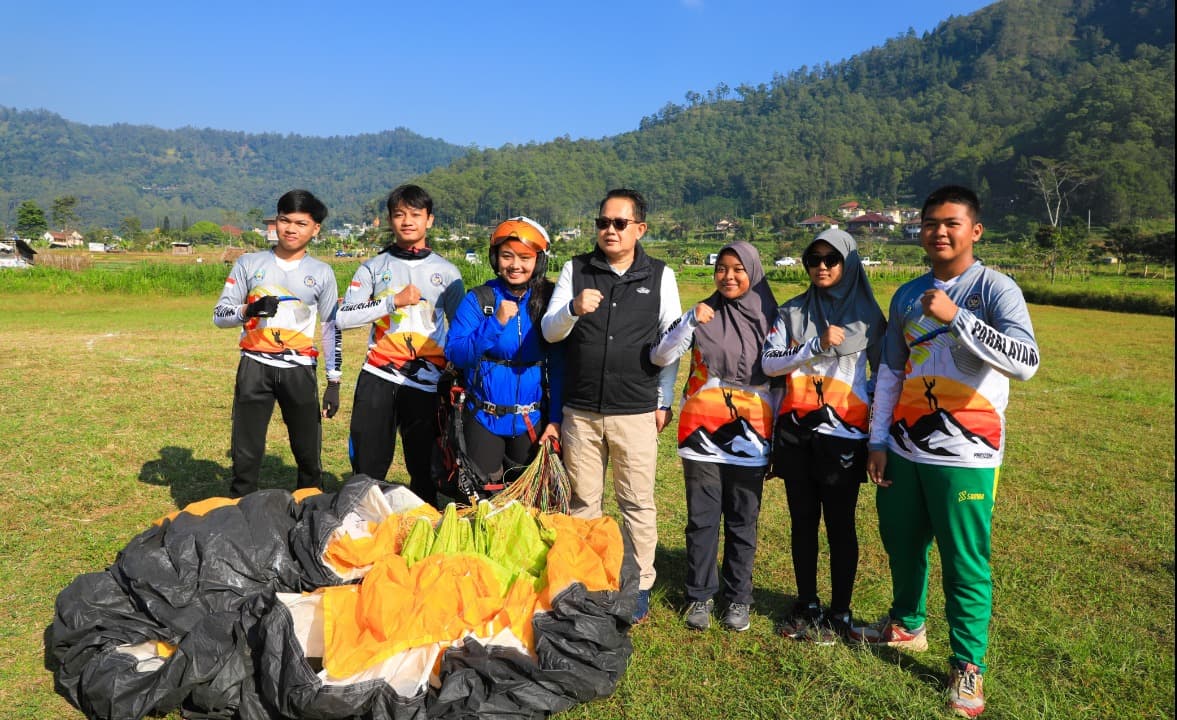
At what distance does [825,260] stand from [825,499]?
3.55 ft

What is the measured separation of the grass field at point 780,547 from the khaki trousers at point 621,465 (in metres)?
0.49

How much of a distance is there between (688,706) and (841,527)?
1052mm

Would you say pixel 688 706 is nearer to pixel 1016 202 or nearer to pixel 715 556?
pixel 715 556

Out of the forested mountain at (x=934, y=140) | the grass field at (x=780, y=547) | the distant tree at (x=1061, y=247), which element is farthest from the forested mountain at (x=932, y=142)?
the grass field at (x=780, y=547)

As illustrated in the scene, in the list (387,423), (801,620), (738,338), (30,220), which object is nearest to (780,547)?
(801,620)

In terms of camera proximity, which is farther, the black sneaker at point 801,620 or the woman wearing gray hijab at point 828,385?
the black sneaker at point 801,620

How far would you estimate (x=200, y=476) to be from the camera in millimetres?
5887

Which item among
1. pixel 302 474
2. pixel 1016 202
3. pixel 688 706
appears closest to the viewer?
pixel 688 706

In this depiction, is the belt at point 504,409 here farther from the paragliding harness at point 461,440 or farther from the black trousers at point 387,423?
the black trousers at point 387,423

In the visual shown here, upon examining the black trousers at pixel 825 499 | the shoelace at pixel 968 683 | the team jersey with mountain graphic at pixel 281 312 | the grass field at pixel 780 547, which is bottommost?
the grass field at pixel 780 547

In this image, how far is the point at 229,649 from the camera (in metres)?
2.81

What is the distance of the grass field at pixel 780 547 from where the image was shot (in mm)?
3074

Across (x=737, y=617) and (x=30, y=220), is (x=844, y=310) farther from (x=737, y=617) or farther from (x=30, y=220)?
(x=30, y=220)

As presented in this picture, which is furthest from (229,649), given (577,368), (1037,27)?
(1037,27)
